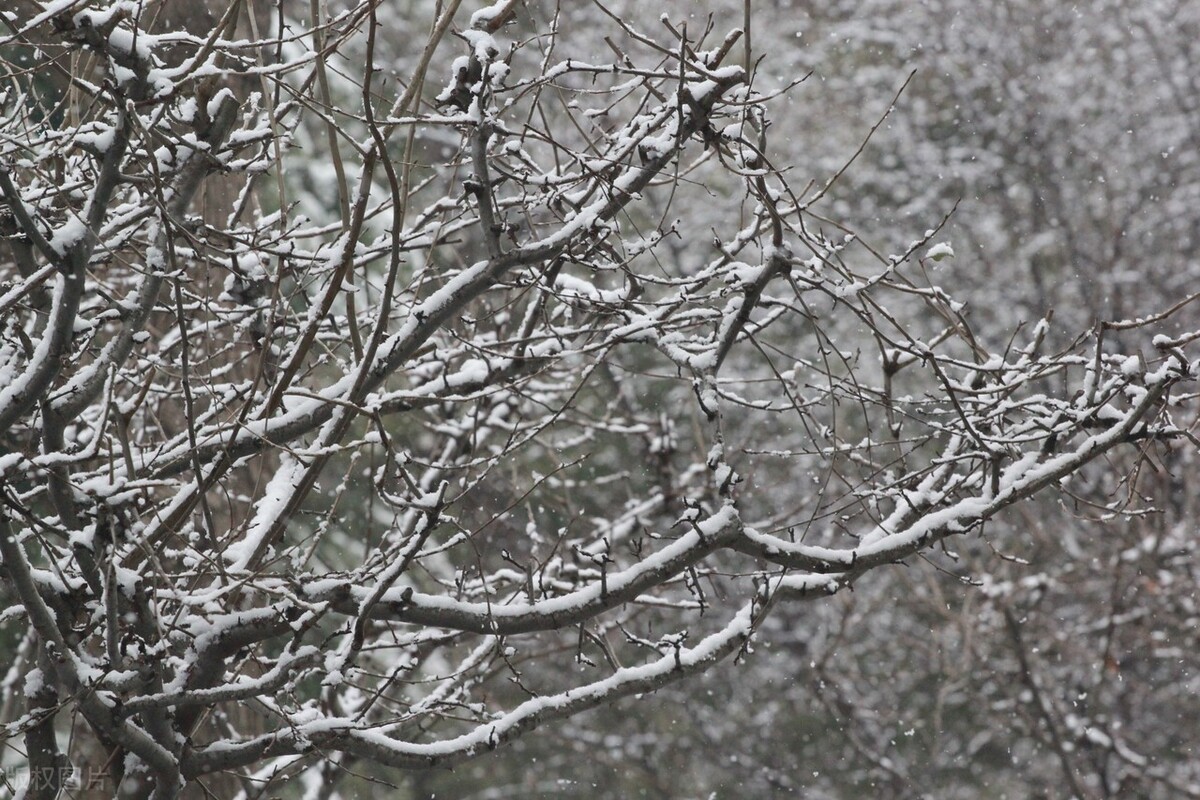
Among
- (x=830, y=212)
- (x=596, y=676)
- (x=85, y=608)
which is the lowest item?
(x=85, y=608)

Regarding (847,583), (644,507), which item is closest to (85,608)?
(847,583)

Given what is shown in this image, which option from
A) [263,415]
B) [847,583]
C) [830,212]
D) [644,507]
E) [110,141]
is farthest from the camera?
[830,212]

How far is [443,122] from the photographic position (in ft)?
9.95

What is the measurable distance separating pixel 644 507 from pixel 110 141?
11.5 ft

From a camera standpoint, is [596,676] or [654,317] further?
[596,676]

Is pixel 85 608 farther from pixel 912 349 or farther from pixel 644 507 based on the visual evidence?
pixel 644 507

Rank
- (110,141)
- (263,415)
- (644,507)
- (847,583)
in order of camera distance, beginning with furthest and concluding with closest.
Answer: (644,507)
(847,583)
(263,415)
(110,141)

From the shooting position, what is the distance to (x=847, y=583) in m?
3.72

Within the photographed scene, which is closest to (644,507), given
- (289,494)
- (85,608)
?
(289,494)

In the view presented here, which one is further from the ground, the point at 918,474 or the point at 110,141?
the point at 110,141

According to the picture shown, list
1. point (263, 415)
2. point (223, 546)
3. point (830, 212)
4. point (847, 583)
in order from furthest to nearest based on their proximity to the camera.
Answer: point (830, 212) < point (847, 583) < point (263, 415) < point (223, 546)

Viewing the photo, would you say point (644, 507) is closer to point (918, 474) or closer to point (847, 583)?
point (847, 583)

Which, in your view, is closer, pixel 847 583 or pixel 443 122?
pixel 443 122

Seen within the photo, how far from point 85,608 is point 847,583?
2.36 metres
